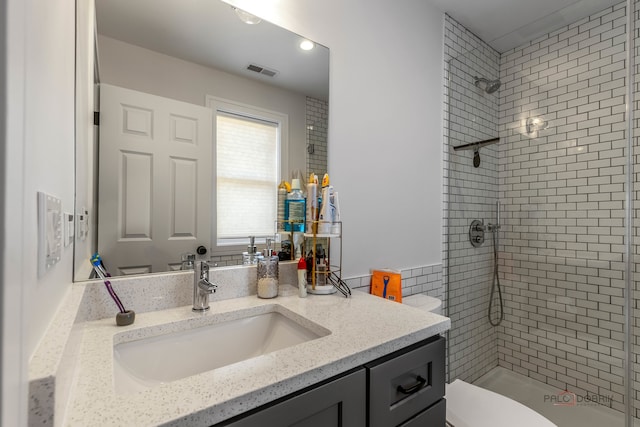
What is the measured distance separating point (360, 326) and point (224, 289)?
0.55m

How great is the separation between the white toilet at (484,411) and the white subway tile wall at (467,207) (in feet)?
1.52

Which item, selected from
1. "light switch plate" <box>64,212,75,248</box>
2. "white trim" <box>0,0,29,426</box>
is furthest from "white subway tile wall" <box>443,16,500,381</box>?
"white trim" <box>0,0,29,426</box>

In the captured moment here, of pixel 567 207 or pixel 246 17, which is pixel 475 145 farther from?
pixel 246 17

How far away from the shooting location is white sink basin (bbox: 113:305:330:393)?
83 centimetres

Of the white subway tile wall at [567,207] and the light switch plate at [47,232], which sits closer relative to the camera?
the light switch plate at [47,232]

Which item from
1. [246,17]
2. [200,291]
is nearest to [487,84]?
[246,17]

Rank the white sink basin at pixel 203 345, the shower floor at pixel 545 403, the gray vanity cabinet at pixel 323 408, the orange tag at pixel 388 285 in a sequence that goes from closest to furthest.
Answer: the gray vanity cabinet at pixel 323 408
the white sink basin at pixel 203 345
the orange tag at pixel 388 285
the shower floor at pixel 545 403

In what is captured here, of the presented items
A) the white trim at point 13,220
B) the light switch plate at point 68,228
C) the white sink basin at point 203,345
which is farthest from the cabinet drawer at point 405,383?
the light switch plate at point 68,228

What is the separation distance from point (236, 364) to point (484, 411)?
1.36 m

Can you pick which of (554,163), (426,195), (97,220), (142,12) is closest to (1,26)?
(97,220)

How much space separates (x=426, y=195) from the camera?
2.01m

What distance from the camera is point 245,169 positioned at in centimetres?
126

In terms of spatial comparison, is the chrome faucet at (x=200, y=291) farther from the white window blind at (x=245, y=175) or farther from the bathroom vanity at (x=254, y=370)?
the white window blind at (x=245, y=175)

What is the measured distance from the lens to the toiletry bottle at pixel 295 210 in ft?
4.56
